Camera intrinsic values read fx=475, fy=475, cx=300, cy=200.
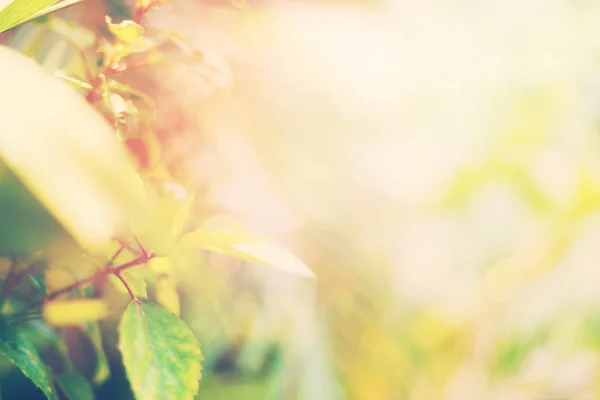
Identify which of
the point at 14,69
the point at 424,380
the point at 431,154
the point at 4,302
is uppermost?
the point at 14,69

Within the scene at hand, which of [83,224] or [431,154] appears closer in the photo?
[83,224]

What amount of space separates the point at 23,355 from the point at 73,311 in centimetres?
11

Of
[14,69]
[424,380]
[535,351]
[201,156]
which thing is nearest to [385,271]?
[424,380]

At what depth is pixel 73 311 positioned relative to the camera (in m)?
0.46

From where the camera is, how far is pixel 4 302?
427mm

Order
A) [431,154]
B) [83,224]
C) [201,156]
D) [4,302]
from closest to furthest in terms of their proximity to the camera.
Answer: [83,224]
[4,302]
[201,156]
[431,154]

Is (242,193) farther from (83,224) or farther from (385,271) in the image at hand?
(83,224)

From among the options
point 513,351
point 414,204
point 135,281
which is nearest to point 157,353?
point 135,281

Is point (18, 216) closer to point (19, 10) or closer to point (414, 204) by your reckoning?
point (19, 10)

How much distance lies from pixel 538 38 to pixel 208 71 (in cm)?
81

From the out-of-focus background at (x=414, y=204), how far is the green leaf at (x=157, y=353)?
33 centimetres

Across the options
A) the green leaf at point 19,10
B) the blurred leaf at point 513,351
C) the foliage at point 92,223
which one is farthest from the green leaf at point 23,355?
the blurred leaf at point 513,351

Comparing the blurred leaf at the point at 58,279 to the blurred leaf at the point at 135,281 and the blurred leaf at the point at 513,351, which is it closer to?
the blurred leaf at the point at 135,281

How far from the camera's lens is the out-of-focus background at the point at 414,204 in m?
0.75
